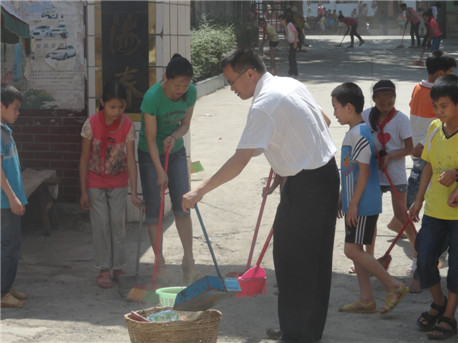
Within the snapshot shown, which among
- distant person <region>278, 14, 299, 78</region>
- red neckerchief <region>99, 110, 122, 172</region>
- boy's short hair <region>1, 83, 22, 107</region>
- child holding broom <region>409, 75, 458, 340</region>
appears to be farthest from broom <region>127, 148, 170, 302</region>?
distant person <region>278, 14, 299, 78</region>

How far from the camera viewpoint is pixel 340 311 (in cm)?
Answer: 523

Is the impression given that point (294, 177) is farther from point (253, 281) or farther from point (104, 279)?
point (104, 279)

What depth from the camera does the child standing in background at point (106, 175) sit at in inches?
226

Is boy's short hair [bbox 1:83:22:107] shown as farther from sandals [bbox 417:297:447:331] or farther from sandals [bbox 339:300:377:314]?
sandals [bbox 417:297:447:331]

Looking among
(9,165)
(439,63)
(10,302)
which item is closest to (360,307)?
(439,63)

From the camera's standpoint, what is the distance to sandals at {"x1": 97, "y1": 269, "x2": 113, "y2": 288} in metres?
5.81

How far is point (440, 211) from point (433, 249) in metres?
0.26

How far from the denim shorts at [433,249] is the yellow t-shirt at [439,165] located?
0.22 feet

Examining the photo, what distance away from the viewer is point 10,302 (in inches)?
209

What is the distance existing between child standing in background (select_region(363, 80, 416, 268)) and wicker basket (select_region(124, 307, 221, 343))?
2144mm

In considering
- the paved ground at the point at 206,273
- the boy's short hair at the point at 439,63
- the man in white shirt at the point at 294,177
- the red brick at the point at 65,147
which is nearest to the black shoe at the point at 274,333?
the paved ground at the point at 206,273

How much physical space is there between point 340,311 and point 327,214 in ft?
3.75

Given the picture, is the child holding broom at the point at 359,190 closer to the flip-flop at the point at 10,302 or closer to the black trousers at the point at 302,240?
the black trousers at the point at 302,240

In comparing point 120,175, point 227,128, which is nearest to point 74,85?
point 120,175
